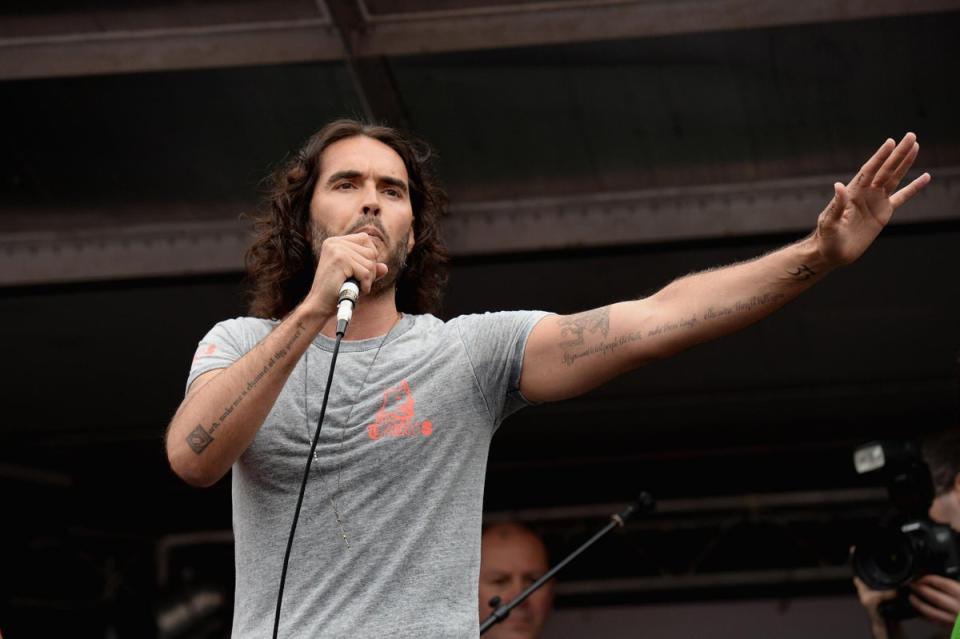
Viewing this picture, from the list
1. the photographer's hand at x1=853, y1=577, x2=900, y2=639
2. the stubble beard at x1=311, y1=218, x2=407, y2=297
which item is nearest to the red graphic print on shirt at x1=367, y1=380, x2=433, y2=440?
the stubble beard at x1=311, y1=218, x2=407, y2=297

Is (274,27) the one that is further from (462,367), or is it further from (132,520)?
(132,520)

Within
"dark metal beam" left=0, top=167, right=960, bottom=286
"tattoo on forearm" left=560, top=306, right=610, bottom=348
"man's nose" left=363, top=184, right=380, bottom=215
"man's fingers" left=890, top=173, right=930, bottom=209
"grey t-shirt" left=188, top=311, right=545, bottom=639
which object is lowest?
"grey t-shirt" left=188, top=311, right=545, bottom=639

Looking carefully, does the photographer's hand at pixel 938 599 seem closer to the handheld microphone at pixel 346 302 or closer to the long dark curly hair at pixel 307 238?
the long dark curly hair at pixel 307 238

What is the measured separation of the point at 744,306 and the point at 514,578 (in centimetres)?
326

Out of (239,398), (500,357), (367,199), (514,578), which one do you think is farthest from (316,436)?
(514,578)

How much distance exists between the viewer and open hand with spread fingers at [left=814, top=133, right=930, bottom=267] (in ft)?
5.76

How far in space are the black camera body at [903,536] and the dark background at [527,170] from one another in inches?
8.4

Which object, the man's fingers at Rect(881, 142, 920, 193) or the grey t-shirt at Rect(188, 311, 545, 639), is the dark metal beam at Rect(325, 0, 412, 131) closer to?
the grey t-shirt at Rect(188, 311, 545, 639)

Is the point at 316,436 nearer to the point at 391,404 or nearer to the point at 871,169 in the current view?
the point at 391,404

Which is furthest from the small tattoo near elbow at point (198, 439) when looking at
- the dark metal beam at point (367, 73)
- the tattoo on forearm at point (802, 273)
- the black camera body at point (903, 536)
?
the dark metal beam at point (367, 73)

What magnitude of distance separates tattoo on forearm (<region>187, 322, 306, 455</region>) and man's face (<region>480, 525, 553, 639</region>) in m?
2.89

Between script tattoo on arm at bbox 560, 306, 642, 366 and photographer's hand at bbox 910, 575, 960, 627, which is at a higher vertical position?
script tattoo on arm at bbox 560, 306, 642, 366

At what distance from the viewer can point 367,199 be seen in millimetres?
2172

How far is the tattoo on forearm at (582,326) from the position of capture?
1.92 meters
